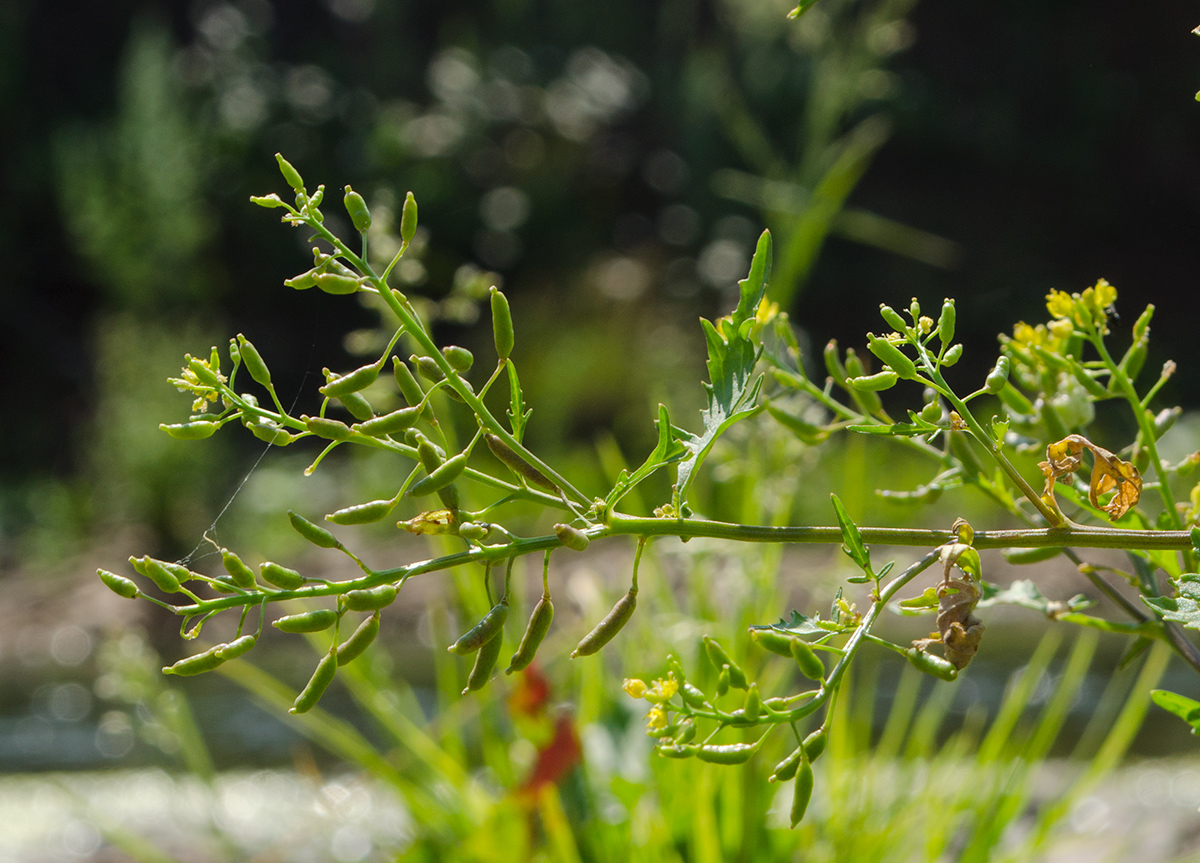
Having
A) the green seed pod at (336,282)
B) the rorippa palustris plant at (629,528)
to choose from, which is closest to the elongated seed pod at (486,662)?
the rorippa palustris plant at (629,528)

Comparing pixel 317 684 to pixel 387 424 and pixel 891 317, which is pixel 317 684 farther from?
pixel 891 317

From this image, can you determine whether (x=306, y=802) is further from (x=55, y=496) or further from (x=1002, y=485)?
(x=55, y=496)

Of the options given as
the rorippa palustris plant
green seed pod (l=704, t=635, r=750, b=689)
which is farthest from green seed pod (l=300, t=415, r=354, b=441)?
green seed pod (l=704, t=635, r=750, b=689)

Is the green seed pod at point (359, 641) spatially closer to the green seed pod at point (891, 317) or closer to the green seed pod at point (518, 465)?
the green seed pod at point (518, 465)

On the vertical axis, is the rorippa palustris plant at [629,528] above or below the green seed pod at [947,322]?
below

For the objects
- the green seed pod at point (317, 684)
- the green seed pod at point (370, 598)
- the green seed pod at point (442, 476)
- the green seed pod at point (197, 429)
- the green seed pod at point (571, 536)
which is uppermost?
the green seed pod at point (571, 536)

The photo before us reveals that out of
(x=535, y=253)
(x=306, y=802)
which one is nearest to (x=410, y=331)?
(x=306, y=802)

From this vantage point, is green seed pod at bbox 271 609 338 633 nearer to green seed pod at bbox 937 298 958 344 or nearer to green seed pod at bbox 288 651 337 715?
green seed pod at bbox 288 651 337 715
